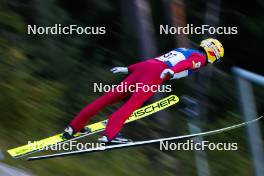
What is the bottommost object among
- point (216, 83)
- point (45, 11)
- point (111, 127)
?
point (111, 127)

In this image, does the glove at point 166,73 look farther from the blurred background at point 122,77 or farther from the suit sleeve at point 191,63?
the blurred background at point 122,77

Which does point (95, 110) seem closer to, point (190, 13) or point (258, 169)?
point (258, 169)

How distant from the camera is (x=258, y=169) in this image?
3.58m

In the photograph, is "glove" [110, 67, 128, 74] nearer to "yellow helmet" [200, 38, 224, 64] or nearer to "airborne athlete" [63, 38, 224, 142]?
"airborne athlete" [63, 38, 224, 142]

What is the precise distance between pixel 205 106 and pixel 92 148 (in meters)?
2.07

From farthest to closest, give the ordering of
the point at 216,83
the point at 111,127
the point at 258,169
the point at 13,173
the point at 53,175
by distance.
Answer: the point at 216,83, the point at 53,175, the point at 13,173, the point at 258,169, the point at 111,127

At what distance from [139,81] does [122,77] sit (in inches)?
40.2

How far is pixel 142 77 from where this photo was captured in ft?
9.50

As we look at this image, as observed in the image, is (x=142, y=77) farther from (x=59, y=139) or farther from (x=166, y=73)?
(x=59, y=139)

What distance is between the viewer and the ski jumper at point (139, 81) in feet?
9.29

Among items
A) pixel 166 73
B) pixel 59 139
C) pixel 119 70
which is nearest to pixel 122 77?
pixel 59 139

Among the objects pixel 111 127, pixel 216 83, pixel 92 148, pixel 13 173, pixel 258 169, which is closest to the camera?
pixel 111 127

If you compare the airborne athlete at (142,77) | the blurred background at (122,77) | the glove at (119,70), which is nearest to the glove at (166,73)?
the airborne athlete at (142,77)

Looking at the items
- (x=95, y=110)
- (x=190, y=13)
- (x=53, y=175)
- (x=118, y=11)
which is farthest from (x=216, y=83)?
(x=95, y=110)
